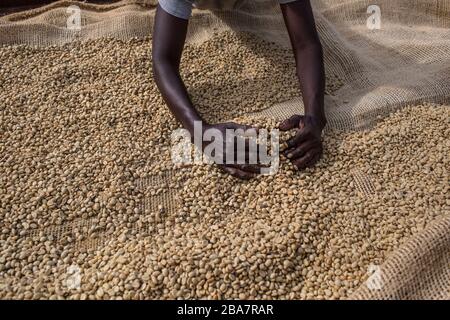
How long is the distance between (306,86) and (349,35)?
3.73 ft

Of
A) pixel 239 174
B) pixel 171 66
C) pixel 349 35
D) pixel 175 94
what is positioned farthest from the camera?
pixel 349 35

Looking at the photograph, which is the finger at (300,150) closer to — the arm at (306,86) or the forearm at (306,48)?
the arm at (306,86)

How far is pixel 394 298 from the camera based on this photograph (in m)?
1.81

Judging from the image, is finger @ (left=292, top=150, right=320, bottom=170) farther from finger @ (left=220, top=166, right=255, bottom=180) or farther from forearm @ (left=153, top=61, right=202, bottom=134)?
forearm @ (left=153, top=61, right=202, bottom=134)

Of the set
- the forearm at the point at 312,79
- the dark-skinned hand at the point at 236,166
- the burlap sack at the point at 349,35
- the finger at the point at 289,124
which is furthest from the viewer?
the burlap sack at the point at 349,35

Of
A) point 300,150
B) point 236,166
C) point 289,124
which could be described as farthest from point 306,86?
point 236,166

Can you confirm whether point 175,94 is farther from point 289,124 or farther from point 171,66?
point 289,124

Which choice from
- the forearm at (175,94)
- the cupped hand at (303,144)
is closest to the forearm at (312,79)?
the cupped hand at (303,144)

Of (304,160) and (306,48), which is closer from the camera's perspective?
(304,160)

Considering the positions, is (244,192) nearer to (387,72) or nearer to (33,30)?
(387,72)

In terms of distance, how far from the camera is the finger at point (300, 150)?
2.28 metres

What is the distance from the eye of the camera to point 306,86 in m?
2.60

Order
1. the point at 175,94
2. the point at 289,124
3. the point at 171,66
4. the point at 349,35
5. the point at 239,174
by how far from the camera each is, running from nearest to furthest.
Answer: the point at 239,174, the point at 289,124, the point at 175,94, the point at 171,66, the point at 349,35

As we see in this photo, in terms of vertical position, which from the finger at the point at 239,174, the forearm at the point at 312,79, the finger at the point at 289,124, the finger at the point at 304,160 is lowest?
the finger at the point at 239,174
